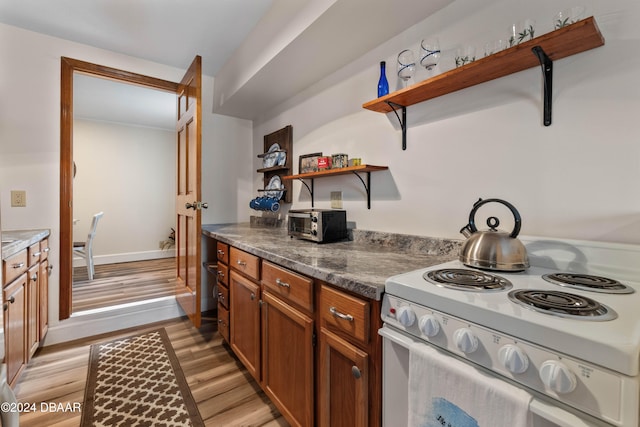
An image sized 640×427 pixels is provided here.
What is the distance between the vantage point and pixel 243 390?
1.71 meters

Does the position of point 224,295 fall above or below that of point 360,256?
below

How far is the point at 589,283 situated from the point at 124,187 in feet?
19.0

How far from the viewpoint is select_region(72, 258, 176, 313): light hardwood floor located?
2954 mm

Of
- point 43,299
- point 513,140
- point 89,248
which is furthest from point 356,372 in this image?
point 89,248

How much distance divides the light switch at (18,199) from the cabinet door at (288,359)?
2176 millimetres

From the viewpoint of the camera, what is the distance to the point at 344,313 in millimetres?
1010

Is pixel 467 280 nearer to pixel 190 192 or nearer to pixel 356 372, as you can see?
pixel 356 372

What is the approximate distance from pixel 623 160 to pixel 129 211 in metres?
5.85

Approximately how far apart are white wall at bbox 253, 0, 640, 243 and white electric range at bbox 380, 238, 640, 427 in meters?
0.15

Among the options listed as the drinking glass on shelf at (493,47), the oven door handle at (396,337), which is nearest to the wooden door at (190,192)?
the oven door handle at (396,337)

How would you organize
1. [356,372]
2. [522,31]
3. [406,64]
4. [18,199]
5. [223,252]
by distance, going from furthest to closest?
1. [18,199]
2. [223,252]
3. [406,64]
4. [522,31]
5. [356,372]

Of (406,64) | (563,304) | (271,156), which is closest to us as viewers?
(563,304)

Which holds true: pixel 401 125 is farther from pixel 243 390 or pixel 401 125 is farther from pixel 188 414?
pixel 188 414

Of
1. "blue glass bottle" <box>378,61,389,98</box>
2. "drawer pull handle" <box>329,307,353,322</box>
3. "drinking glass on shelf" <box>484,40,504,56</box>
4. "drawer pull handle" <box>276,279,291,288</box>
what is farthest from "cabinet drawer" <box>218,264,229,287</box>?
"drinking glass on shelf" <box>484,40,504,56</box>
